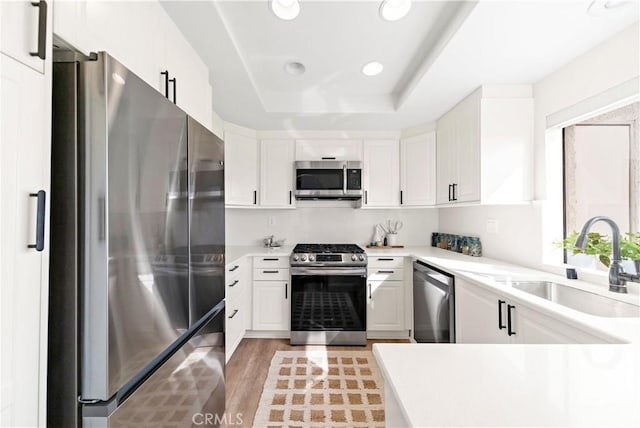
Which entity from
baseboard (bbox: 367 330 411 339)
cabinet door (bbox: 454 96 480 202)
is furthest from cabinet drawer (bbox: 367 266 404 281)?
cabinet door (bbox: 454 96 480 202)

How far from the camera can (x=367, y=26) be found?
1895 millimetres

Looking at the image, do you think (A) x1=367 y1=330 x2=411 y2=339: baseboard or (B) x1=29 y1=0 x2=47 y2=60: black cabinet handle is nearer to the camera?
(B) x1=29 y1=0 x2=47 y2=60: black cabinet handle

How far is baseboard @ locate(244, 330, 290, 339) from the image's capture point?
10.7 feet

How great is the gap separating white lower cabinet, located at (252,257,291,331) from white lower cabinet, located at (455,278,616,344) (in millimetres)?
1641

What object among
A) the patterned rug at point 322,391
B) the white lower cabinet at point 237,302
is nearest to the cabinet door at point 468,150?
the patterned rug at point 322,391

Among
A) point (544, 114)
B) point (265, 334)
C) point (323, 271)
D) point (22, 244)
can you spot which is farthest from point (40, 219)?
point (265, 334)

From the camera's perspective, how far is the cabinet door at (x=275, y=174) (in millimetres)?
3506

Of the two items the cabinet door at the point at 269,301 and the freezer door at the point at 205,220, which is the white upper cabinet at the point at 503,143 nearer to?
the freezer door at the point at 205,220

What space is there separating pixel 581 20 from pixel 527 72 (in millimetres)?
587

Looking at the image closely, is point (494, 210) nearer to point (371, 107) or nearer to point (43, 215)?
point (371, 107)

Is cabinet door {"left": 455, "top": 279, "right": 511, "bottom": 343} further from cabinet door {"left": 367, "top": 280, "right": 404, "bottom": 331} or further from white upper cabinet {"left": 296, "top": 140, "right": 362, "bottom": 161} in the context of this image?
white upper cabinet {"left": 296, "top": 140, "right": 362, "bottom": 161}

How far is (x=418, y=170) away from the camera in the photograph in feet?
11.2

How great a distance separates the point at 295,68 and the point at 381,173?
1543 millimetres

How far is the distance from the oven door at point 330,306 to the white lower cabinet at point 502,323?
1.05 metres
